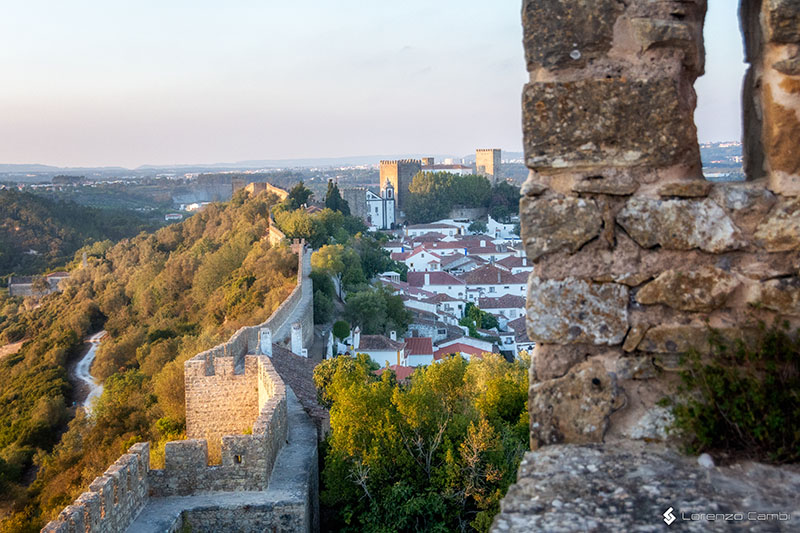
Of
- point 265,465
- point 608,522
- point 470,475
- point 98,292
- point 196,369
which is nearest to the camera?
point 608,522

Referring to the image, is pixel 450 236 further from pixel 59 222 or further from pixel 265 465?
pixel 265 465

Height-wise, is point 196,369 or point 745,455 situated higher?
point 745,455

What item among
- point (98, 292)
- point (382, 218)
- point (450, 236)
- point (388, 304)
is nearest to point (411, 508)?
point (388, 304)

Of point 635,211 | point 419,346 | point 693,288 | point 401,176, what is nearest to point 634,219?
point 635,211

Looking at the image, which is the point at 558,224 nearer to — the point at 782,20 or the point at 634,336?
the point at 634,336

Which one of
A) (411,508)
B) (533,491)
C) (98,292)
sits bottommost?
(98,292)

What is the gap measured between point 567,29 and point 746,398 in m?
1.16

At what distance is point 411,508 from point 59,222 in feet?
192

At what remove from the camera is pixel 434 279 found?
128 ft

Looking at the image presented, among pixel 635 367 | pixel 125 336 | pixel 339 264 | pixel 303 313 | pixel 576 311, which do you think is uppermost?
pixel 576 311

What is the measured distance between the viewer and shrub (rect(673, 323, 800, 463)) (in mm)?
2176

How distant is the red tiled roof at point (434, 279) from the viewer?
3844cm

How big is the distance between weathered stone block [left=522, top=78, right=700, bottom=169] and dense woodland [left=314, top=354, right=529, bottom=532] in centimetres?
453

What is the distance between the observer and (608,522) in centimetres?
193
